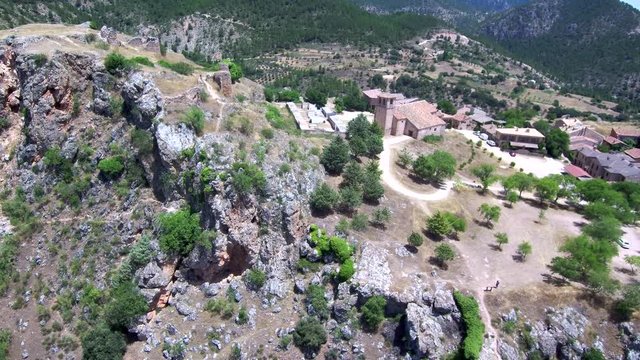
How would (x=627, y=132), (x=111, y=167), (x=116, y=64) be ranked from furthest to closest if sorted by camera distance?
(x=627, y=132)
(x=116, y=64)
(x=111, y=167)

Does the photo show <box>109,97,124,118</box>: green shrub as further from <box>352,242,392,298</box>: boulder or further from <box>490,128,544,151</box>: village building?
<box>490,128,544,151</box>: village building

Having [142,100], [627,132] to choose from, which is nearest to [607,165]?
[627,132]

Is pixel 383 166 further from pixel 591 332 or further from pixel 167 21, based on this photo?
pixel 167 21

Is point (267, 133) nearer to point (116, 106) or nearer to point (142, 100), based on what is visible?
point (142, 100)

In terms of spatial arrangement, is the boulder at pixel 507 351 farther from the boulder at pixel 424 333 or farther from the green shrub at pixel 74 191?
the green shrub at pixel 74 191

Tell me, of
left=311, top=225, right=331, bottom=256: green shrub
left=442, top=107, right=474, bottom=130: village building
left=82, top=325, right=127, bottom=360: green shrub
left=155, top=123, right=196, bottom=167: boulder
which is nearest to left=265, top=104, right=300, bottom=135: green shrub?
left=155, top=123, right=196, bottom=167: boulder

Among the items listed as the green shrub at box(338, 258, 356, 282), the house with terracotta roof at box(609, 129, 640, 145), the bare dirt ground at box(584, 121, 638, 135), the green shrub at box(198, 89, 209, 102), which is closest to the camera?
the green shrub at box(338, 258, 356, 282)
